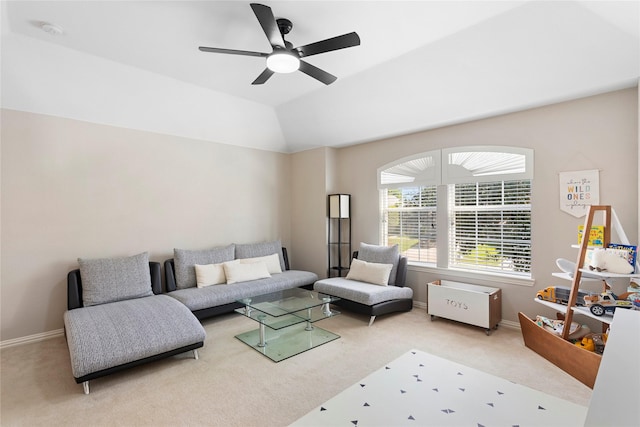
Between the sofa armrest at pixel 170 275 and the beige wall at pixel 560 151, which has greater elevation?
the beige wall at pixel 560 151

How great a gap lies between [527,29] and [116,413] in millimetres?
4441

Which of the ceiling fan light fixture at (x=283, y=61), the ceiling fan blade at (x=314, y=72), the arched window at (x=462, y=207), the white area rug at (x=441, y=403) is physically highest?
the ceiling fan blade at (x=314, y=72)

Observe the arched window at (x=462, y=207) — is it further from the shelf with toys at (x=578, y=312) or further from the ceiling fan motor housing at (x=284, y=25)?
the ceiling fan motor housing at (x=284, y=25)

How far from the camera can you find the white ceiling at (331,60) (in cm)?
261

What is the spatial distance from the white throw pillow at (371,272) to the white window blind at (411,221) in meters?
0.62

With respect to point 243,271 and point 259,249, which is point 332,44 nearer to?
point 243,271

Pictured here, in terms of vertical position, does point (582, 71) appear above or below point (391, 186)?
above

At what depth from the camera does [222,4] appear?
8.43 ft

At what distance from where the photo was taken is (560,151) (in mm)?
3447

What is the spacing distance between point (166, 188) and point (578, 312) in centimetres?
498

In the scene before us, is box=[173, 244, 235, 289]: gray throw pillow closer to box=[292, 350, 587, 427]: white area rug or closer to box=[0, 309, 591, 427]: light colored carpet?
box=[0, 309, 591, 427]: light colored carpet

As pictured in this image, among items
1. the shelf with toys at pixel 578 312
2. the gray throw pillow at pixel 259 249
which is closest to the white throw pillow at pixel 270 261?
the gray throw pillow at pixel 259 249

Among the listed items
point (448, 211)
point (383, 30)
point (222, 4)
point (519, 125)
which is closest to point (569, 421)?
point (448, 211)

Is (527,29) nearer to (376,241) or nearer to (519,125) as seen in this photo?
(519,125)
